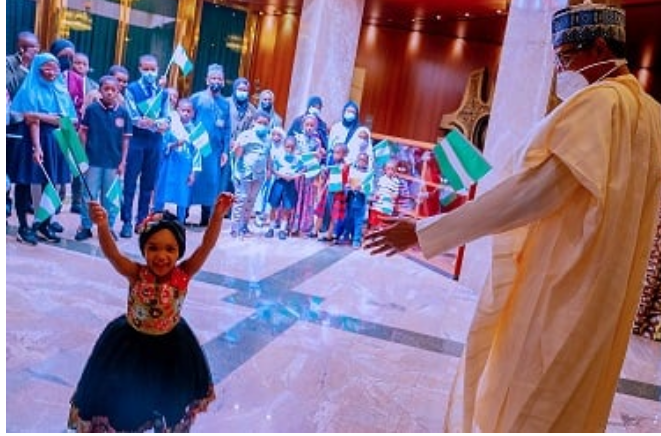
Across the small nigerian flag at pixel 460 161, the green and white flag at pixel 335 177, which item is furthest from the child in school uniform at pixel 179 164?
the small nigerian flag at pixel 460 161

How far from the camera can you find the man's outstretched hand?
6.05ft

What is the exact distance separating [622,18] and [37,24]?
12313 mm

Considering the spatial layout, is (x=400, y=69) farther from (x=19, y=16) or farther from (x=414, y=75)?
(x=19, y=16)

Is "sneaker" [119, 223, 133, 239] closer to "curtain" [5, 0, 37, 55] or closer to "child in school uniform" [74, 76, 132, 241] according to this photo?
"child in school uniform" [74, 76, 132, 241]

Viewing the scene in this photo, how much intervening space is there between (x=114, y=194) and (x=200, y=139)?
1.13m

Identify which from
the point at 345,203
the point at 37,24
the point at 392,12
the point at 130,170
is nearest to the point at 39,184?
the point at 130,170

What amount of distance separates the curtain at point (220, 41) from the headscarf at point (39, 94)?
9961 mm

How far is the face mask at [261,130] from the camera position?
7087 mm

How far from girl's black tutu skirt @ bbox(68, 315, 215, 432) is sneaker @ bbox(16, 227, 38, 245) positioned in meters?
3.44

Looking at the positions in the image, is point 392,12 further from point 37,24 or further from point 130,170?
point 130,170

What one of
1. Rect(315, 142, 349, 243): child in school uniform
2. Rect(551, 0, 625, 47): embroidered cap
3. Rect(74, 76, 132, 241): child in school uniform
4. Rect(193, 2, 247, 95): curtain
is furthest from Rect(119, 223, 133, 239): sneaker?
Rect(193, 2, 247, 95): curtain

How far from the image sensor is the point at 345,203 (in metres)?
7.65

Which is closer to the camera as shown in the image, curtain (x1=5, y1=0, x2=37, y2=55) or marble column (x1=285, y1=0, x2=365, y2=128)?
marble column (x1=285, y1=0, x2=365, y2=128)

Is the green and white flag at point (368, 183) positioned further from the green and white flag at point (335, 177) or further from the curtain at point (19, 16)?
the curtain at point (19, 16)
